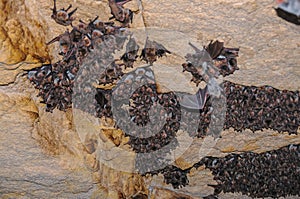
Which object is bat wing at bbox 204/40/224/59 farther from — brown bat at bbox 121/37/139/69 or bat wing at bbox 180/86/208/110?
brown bat at bbox 121/37/139/69

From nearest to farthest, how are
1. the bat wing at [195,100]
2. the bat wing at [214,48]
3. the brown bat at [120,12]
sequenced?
the brown bat at [120,12]
the bat wing at [214,48]
the bat wing at [195,100]

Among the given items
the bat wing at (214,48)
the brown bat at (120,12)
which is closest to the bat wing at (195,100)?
the bat wing at (214,48)

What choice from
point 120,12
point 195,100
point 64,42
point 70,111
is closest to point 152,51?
point 120,12

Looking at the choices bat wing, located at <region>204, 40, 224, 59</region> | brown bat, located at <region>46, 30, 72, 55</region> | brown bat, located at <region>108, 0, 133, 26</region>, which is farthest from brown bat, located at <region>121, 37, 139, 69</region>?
bat wing, located at <region>204, 40, 224, 59</region>

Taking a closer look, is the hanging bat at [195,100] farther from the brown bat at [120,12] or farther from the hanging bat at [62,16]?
the hanging bat at [62,16]

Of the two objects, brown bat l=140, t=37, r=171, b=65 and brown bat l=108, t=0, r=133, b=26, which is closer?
brown bat l=108, t=0, r=133, b=26

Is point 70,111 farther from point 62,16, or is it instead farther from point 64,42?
point 62,16
